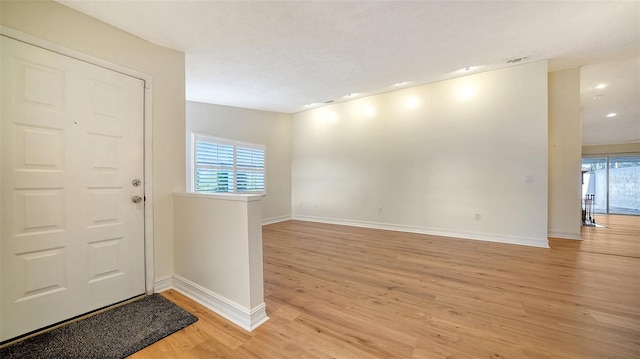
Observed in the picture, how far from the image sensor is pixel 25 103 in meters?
1.69

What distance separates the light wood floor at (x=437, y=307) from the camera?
4.90 feet

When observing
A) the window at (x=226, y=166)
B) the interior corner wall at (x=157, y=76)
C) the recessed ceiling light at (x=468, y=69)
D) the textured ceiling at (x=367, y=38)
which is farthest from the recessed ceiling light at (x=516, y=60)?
the window at (x=226, y=166)

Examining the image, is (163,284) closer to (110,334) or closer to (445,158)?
(110,334)

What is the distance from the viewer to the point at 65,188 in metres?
1.85

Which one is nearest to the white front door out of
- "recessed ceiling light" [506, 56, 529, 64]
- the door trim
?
the door trim

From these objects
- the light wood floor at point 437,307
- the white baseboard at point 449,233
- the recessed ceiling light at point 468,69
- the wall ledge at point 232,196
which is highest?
the recessed ceiling light at point 468,69

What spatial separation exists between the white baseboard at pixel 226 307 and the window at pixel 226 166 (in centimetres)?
275

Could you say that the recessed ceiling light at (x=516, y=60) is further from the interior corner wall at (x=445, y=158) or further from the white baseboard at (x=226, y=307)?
the white baseboard at (x=226, y=307)

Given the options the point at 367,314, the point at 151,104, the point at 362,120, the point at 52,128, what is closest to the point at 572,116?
the point at 362,120

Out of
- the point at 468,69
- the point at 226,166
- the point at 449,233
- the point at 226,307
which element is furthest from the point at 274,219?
the point at 468,69

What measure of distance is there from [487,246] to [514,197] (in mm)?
949

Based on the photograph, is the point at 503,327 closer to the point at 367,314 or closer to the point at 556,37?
the point at 367,314

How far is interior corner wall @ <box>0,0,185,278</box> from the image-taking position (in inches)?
74.2

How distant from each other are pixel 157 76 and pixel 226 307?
2414 mm
